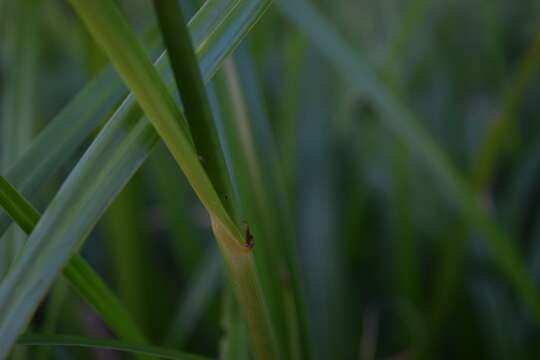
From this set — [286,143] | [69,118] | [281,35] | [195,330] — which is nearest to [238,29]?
[69,118]

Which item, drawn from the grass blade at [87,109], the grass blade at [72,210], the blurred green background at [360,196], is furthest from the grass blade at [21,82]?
the grass blade at [72,210]

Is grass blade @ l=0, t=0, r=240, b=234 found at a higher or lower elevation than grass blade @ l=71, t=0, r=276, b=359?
higher

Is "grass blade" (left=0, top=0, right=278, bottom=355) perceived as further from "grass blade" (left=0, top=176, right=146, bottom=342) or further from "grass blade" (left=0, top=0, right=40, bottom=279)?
"grass blade" (left=0, top=0, right=40, bottom=279)

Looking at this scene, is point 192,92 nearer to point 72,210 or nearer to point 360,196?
point 72,210

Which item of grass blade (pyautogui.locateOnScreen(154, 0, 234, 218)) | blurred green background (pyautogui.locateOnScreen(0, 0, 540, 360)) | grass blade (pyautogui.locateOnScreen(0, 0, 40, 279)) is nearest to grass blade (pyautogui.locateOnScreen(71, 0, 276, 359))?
grass blade (pyautogui.locateOnScreen(154, 0, 234, 218))

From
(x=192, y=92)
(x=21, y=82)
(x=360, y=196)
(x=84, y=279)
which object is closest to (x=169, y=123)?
(x=192, y=92)

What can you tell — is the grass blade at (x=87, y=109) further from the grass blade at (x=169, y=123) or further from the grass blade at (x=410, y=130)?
the grass blade at (x=410, y=130)

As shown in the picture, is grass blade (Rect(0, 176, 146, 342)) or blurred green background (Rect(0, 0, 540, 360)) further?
blurred green background (Rect(0, 0, 540, 360))
